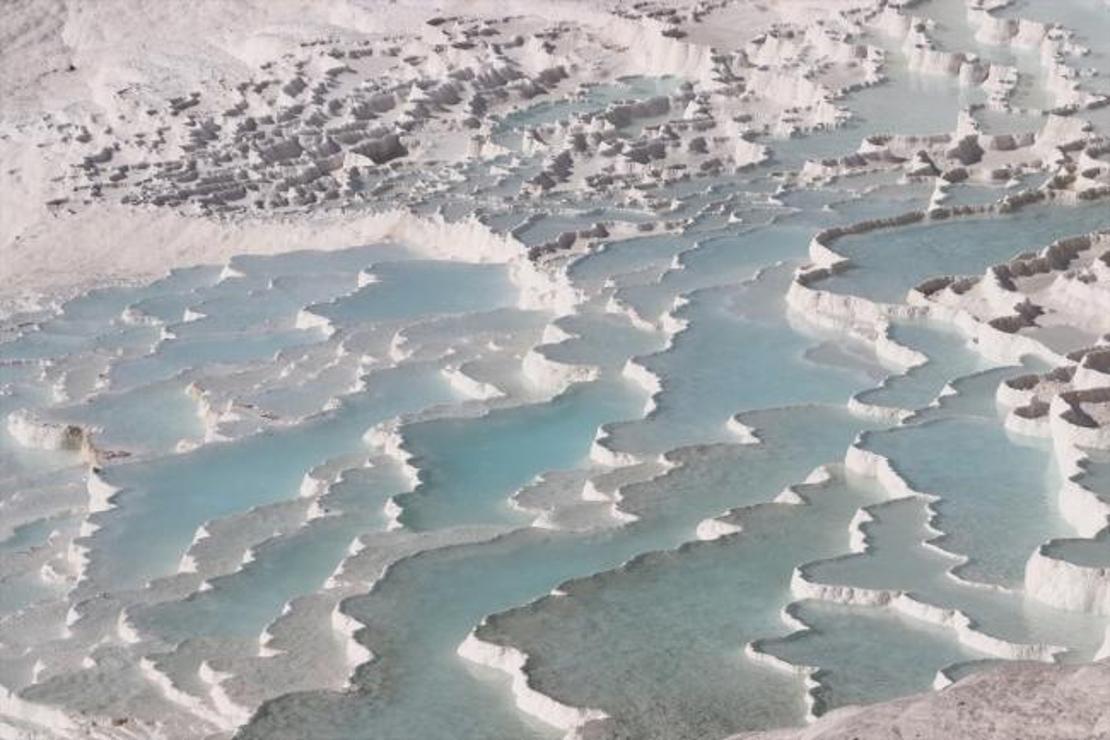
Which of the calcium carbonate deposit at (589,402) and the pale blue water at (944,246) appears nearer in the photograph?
the calcium carbonate deposit at (589,402)

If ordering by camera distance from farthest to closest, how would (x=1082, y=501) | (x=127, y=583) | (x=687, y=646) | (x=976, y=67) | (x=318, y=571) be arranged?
(x=976, y=67), (x=127, y=583), (x=318, y=571), (x=1082, y=501), (x=687, y=646)

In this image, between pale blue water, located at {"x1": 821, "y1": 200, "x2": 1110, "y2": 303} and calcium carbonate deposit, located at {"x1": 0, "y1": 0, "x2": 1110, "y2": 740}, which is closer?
calcium carbonate deposit, located at {"x1": 0, "y1": 0, "x2": 1110, "y2": 740}

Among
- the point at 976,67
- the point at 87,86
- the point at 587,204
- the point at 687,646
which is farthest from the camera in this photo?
the point at 87,86

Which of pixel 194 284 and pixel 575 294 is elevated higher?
pixel 575 294

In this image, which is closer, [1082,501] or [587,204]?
[1082,501]

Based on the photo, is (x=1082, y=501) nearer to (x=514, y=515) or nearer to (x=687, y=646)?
(x=687, y=646)

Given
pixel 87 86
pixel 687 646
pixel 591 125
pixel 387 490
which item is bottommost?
pixel 87 86

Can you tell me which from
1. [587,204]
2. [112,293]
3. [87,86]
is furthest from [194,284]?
[87,86]

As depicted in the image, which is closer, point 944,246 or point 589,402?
point 589,402
